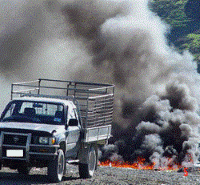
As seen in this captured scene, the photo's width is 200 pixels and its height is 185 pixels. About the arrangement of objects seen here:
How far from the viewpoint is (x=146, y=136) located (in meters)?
56.6

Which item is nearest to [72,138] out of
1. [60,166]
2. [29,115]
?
[60,166]

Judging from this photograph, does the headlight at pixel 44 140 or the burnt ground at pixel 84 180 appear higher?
the headlight at pixel 44 140

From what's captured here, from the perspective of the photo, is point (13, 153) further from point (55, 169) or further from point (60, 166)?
point (60, 166)

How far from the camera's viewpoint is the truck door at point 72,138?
51.1ft

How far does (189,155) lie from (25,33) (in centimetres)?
2187

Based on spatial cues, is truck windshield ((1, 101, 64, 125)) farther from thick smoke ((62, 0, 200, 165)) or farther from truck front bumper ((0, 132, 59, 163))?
thick smoke ((62, 0, 200, 165))

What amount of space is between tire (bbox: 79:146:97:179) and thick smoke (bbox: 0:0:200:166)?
39.7 m

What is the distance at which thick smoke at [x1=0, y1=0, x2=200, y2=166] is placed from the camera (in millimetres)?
59812

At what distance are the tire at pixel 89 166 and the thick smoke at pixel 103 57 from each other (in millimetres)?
39701

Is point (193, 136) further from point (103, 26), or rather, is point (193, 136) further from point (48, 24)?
point (48, 24)

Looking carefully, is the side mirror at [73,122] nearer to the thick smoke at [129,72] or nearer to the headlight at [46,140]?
the headlight at [46,140]

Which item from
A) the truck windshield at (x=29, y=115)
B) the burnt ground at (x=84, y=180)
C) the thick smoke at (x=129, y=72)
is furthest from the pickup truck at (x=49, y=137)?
the thick smoke at (x=129, y=72)

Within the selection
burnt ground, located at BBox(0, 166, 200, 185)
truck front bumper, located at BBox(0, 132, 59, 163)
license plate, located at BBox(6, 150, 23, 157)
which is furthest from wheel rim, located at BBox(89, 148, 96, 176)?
license plate, located at BBox(6, 150, 23, 157)

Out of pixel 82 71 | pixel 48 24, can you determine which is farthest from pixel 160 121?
pixel 48 24
